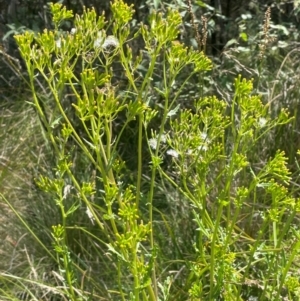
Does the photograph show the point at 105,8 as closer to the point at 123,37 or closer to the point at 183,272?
the point at 183,272

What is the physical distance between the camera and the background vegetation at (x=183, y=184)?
1753mm

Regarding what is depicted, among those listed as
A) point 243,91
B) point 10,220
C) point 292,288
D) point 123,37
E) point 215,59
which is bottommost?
point 10,220

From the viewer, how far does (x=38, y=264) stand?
3000 millimetres

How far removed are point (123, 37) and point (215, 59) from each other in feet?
7.89

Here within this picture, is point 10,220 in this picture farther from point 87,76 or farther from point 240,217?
point 87,76

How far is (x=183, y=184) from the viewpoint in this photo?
73.4 inches

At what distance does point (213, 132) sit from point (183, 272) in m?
0.91

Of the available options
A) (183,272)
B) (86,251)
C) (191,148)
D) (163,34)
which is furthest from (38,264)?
(163,34)

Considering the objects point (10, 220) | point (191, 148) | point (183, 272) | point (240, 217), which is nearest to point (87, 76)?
point (191, 148)

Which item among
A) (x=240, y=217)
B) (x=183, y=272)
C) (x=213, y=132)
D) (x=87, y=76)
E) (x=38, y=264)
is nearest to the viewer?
(x=87, y=76)

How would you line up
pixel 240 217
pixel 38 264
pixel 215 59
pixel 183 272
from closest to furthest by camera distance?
pixel 183 272 < pixel 240 217 < pixel 38 264 < pixel 215 59

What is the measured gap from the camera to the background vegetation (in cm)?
175

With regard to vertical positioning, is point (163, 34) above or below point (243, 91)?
above

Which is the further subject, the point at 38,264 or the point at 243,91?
the point at 38,264
